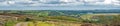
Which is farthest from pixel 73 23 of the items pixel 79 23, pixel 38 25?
pixel 38 25

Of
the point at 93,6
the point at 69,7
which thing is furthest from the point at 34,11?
the point at 93,6

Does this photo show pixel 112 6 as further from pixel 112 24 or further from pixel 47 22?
pixel 47 22

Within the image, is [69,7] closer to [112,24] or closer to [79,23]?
[79,23]

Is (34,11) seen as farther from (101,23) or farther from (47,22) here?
(101,23)

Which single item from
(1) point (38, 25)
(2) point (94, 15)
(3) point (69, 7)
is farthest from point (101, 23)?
(1) point (38, 25)
